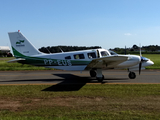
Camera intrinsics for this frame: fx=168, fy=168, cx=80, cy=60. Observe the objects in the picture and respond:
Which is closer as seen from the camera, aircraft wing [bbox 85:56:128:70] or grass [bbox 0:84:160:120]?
grass [bbox 0:84:160:120]

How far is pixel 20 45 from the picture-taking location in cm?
1355

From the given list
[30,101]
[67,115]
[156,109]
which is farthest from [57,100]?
[156,109]

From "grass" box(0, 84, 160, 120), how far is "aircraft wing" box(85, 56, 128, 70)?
313 centimetres

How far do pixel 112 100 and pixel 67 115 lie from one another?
2.52 m

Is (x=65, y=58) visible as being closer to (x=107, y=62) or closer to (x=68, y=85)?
(x=68, y=85)

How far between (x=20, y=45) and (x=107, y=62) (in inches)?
279

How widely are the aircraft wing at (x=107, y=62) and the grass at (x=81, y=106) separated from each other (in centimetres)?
313

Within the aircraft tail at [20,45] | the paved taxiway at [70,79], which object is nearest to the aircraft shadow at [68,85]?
the paved taxiway at [70,79]

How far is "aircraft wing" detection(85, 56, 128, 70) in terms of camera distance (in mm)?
11108

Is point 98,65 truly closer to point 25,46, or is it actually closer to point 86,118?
point 25,46

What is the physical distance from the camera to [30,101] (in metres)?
7.21

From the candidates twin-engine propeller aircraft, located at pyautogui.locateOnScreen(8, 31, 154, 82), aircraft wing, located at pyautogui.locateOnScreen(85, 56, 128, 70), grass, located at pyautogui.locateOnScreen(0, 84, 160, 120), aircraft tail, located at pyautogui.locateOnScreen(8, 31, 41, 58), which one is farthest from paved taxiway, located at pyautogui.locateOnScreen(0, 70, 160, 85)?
grass, located at pyautogui.locateOnScreen(0, 84, 160, 120)

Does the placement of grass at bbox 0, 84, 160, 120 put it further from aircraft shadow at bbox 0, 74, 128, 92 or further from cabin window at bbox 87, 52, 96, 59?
cabin window at bbox 87, 52, 96, 59

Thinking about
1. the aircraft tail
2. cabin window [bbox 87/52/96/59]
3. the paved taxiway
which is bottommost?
the paved taxiway
